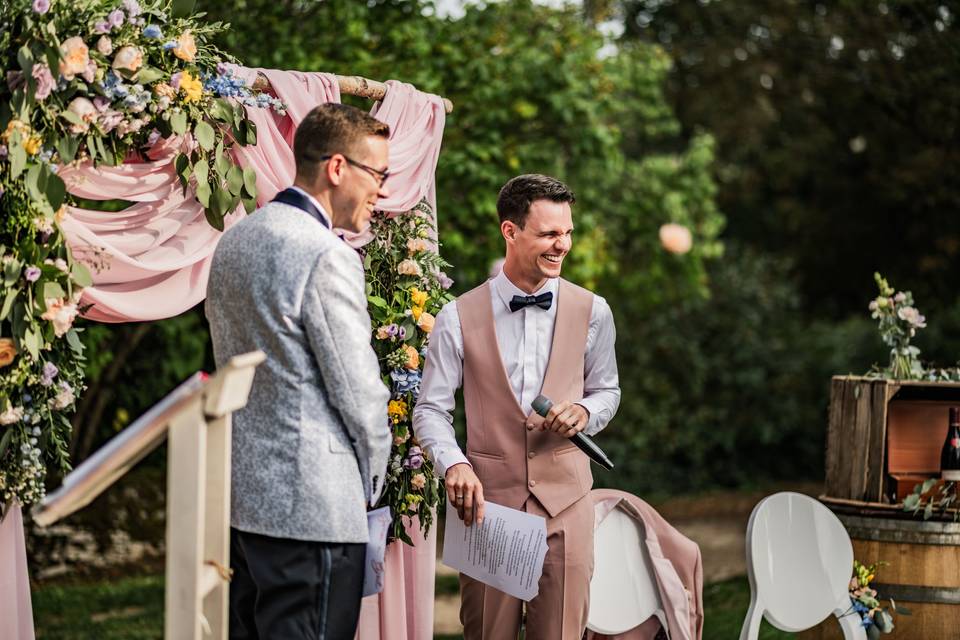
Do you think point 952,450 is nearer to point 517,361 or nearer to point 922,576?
point 922,576

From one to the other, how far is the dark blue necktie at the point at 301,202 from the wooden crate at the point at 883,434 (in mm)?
2720

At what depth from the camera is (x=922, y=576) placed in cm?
419

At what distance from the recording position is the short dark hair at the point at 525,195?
3.35 metres

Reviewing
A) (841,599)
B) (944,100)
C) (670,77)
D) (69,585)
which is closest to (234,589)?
(841,599)

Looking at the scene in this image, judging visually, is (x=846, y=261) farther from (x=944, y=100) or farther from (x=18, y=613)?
(x=18, y=613)

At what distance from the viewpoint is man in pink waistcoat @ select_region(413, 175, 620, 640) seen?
10.8 feet

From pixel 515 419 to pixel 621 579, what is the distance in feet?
2.81

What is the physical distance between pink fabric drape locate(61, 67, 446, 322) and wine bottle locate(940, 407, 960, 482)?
2299 mm

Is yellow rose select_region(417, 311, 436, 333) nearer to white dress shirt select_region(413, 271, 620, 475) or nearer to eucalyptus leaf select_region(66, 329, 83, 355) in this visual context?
white dress shirt select_region(413, 271, 620, 475)

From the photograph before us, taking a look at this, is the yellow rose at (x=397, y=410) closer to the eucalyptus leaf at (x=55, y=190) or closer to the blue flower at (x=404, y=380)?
the blue flower at (x=404, y=380)

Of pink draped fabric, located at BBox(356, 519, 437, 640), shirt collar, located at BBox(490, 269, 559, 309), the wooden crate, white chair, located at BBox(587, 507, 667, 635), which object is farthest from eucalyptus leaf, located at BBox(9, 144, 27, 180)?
the wooden crate

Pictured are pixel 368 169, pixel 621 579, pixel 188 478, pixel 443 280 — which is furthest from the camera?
pixel 443 280

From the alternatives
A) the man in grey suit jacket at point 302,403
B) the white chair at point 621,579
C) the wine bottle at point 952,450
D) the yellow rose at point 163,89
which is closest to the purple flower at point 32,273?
the yellow rose at point 163,89

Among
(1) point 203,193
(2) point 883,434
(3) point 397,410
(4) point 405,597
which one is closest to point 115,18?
(1) point 203,193
